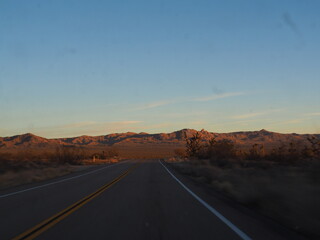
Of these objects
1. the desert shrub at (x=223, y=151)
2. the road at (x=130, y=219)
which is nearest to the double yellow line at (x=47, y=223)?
the road at (x=130, y=219)

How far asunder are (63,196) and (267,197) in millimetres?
7693

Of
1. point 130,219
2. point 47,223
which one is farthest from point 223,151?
point 47,223

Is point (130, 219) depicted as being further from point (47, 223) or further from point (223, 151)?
point (223, 151)

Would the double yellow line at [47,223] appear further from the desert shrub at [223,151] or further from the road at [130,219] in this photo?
the desert shrub at [223,151]

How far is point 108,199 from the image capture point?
43.4ft

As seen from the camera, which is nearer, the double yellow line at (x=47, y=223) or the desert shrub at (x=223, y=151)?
the double yellow line at (x=47, y=223)

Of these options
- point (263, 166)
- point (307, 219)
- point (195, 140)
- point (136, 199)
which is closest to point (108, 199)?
point (136, 199)

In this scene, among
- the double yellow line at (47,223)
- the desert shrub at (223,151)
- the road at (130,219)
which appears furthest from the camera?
the desert shrub at (223,151)

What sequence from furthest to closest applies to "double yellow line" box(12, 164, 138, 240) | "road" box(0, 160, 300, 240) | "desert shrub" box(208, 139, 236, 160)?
"desert shrub" box(208, 139, 236, 160), "road" box(0, 160, 300, 240), "double yellow line" box(12, 164, 138, 240)

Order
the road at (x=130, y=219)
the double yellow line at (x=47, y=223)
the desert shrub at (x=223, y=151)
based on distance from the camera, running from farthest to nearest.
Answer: the desert shrub at (x=223, y=151) < the road at (x=130, y=219) < the double yellow line at (x=47, y=223)

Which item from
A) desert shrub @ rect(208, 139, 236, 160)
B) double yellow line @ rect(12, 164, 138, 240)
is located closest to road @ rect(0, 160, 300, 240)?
double yellow line @ rect(12, 164, 138, 240)

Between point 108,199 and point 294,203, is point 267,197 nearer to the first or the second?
point 294,203

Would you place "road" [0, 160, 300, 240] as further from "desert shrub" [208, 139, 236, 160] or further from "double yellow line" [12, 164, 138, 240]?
"desert shrub" [208, 139, 236, 160]

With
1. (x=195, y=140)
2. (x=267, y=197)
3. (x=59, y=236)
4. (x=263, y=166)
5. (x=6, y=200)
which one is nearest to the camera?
(x=59, y=236)
